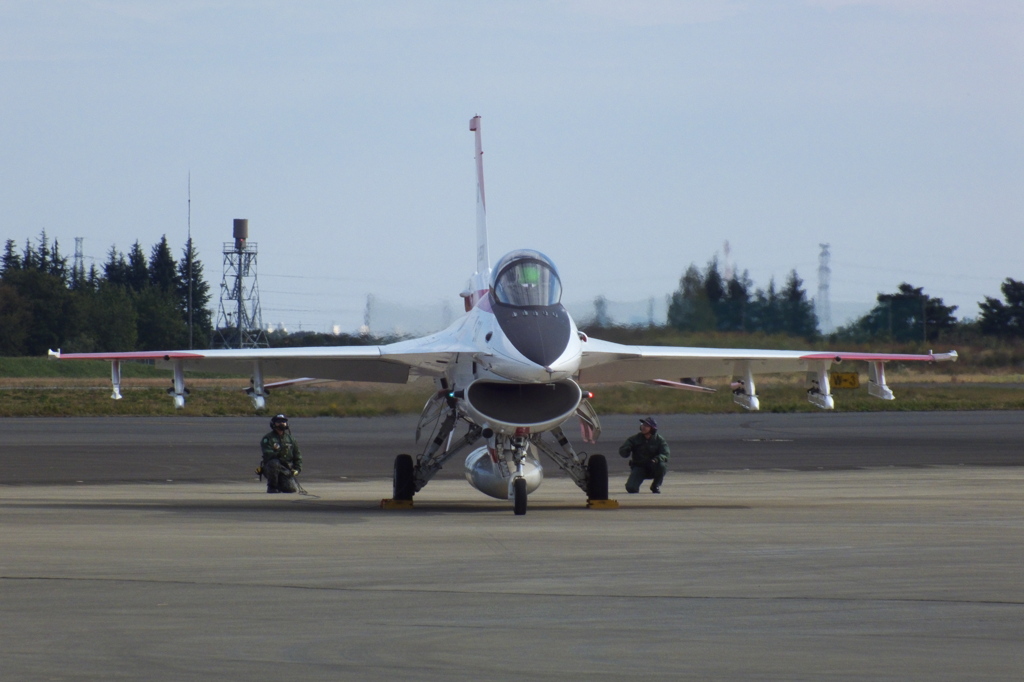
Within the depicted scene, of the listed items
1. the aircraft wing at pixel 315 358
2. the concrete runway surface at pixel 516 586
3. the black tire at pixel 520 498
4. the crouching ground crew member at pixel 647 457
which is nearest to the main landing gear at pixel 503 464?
the black tire at pixel 520 498

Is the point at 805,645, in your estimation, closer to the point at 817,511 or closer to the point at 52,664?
the point at 52,664

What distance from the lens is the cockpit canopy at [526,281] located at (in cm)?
1458

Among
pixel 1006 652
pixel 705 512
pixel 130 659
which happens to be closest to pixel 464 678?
pixel 130 659

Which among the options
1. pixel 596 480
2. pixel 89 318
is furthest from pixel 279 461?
pixel 89 318

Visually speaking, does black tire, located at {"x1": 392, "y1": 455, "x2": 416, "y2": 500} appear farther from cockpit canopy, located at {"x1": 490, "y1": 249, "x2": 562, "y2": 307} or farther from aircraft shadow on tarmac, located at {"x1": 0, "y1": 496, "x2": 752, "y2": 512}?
cockpit canopy, located at {"x1": 490, "y1": 249, "x2": 562, "y2": 307}

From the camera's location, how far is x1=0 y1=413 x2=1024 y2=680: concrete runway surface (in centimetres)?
611

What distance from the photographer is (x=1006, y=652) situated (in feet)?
20.4

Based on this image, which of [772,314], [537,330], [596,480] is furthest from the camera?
[772,314]

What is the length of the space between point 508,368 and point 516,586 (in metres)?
5.67

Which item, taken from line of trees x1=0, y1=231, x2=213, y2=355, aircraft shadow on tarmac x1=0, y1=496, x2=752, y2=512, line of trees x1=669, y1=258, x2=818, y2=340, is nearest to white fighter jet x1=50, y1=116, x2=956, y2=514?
aircraft shadow on tarmac x1=0, y1=496, x2=752, y2=512

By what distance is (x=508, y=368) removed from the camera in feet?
45.8

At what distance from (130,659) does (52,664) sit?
37 centimetres

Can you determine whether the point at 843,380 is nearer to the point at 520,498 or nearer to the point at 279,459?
the point at 520,498

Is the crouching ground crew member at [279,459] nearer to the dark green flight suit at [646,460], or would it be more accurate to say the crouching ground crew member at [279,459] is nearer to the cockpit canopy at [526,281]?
the dark green flight suit at [646,460]
